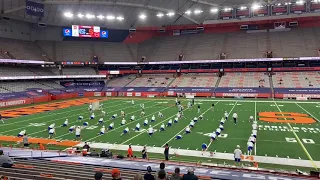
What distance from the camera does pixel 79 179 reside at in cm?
737

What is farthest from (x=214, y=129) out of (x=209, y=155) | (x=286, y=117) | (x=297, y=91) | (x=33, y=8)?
(x=33, y=8)

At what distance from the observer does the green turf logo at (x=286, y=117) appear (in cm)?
2518

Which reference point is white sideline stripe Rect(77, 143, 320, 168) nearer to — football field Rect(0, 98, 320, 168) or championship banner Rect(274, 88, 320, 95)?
football field Rect(0, 98, 320, 168)

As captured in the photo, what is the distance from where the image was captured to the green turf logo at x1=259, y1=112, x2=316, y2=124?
82.6 feet

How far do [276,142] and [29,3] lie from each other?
42.6 m

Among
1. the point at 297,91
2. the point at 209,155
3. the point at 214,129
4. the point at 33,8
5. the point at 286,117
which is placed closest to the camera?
the point at 209,155

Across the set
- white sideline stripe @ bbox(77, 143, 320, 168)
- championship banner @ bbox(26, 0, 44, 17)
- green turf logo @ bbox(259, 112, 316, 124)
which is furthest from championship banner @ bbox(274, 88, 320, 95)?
championship banner @ bbox(26, 0, 44, 17)

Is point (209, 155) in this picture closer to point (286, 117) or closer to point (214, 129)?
point (214, 129)

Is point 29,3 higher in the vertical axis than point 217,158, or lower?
higher

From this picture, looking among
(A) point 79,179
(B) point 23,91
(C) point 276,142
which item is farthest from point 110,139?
(B) point 23,91

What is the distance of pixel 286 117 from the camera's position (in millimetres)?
27391

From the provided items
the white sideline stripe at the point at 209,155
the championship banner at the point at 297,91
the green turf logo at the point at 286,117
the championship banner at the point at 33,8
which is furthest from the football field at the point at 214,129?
Answer: the championship banner at the point at 33,8

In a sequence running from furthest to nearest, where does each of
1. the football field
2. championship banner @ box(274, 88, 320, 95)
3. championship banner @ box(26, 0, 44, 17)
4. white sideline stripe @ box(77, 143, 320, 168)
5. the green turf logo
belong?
championship banner @ box(274, 88, 320, 95)
championship banner @ box(26, 0, 44, 17)
the green turf logo
the football field
white sideline stripe @ box(77, 143, 320, 168)

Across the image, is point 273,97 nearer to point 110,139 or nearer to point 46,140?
point 110,139
